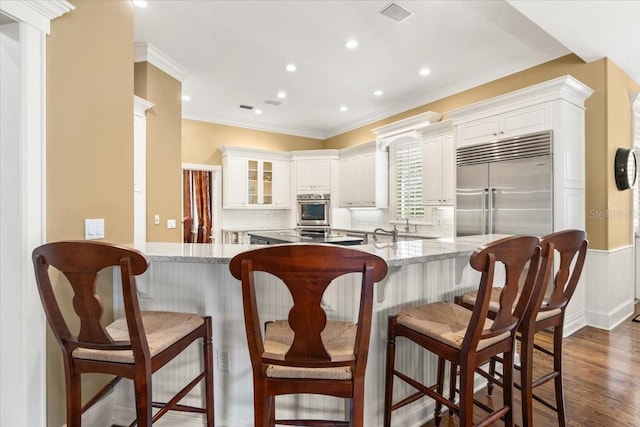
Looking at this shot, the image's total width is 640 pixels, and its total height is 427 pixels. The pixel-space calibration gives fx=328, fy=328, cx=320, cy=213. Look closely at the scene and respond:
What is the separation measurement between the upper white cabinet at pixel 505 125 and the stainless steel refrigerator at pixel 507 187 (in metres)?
0.08

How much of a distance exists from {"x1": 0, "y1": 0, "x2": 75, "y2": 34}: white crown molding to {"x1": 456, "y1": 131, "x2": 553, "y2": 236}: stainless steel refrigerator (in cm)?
393

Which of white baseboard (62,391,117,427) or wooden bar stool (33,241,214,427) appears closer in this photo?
wooden bar stool (33,241,214,427)

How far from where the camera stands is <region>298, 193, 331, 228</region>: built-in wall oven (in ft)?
22.6

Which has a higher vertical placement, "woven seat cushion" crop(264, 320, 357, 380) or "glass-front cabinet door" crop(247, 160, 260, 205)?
"glass-front cabinet door" crop(247, 160, 260, 205)

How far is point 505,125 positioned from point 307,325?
3592 mm

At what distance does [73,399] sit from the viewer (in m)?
1.33

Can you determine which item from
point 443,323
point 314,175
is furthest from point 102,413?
point 314,175

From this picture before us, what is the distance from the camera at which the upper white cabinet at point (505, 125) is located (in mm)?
3396

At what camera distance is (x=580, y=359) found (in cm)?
281

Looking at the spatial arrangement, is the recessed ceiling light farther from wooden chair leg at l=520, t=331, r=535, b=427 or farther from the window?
wooden chair leg at l=520, t=331, r=535, b=427

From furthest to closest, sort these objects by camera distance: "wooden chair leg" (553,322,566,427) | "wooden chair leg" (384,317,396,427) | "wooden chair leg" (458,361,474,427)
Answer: "wooden chair leg" (553,322,566,427)
"wooden chair leg" (384,317,396,427)
"wooden chair leg" (458,361,474,427)

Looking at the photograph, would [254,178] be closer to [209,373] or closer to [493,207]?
[493,207]

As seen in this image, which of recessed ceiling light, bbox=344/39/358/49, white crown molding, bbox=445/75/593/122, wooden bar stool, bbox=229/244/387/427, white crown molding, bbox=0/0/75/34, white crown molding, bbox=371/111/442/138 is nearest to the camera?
wooden bar stool, bbox=229/244/387/427

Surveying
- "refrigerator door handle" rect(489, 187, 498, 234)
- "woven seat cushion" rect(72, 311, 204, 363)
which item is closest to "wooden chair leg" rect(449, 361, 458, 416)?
"woven seat cushion" rect(72, 311, 204, 363)
